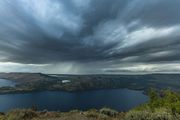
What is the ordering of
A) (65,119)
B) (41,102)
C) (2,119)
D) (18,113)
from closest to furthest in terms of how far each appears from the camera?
(65,119), (2,119), (18,113), (41,102)

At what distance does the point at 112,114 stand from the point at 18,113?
8684mm

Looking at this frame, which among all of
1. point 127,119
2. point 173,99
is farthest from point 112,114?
point 173,99

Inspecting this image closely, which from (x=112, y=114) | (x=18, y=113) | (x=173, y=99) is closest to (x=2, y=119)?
(x=18, y=113)

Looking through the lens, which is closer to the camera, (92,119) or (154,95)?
(92,119)

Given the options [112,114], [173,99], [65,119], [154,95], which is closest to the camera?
[65,119]

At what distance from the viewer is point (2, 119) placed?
56.9ft

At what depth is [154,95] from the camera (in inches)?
1715

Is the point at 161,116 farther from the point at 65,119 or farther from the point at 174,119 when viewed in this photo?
the point at 65,119

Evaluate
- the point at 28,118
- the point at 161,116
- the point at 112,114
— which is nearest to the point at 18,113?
the point at 28,118

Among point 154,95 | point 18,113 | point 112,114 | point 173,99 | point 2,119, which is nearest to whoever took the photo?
point 2,119

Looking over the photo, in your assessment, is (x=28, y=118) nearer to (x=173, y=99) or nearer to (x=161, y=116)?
(x=161, y=116)

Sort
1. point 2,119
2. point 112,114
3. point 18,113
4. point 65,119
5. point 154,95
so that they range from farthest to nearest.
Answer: point 154,95
point 112,114
point 18,113
point 2,119
point 65,119

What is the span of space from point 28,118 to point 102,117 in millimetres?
6320

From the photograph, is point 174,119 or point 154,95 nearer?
point 174,119
